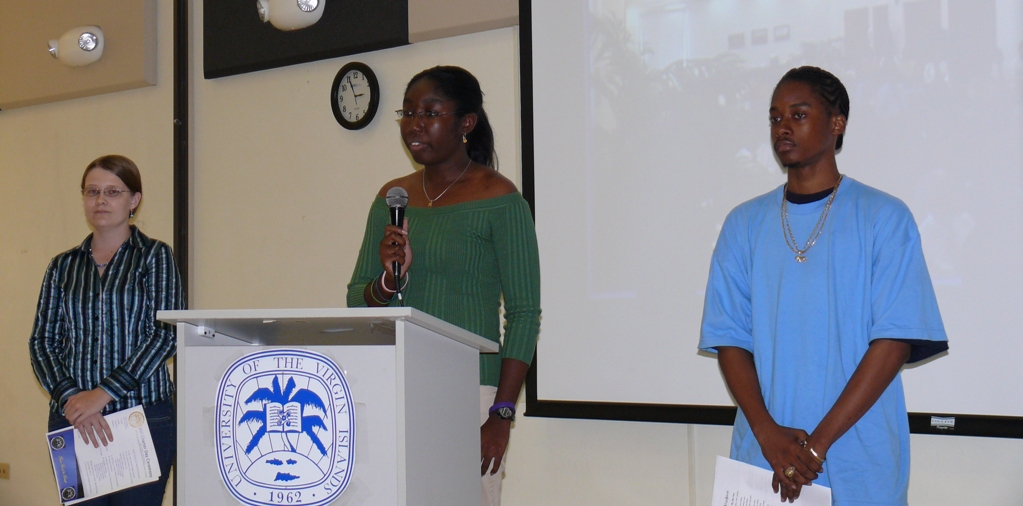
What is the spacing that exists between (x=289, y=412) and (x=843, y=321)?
114 centimetres

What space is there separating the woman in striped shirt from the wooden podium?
3.22 ft

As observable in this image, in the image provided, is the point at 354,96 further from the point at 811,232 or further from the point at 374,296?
the point at 811,232

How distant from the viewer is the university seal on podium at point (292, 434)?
1539 mm

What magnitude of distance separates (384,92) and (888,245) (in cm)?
249

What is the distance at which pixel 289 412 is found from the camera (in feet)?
5.09

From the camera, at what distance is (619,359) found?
3143 millimetres

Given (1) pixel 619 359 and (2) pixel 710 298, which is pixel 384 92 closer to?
(1) pixel 619 359

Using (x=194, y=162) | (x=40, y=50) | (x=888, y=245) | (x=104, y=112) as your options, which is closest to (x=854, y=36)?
(x=888, y=245)

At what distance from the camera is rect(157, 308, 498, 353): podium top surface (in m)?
1.52

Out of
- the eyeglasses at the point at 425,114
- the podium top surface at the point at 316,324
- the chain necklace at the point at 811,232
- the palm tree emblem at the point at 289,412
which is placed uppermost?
the eyeglasses at the point at 425,114

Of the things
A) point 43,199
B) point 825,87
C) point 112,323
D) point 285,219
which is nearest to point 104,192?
point 112,323

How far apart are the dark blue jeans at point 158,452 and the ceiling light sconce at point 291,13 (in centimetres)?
196

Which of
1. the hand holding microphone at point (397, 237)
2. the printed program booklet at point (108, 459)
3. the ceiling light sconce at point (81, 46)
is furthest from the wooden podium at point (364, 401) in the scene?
the ceiling light sconce at point (81, 46)

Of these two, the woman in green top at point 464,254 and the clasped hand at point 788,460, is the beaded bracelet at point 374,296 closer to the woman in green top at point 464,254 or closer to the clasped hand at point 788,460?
the woman in green top at point 464,254
